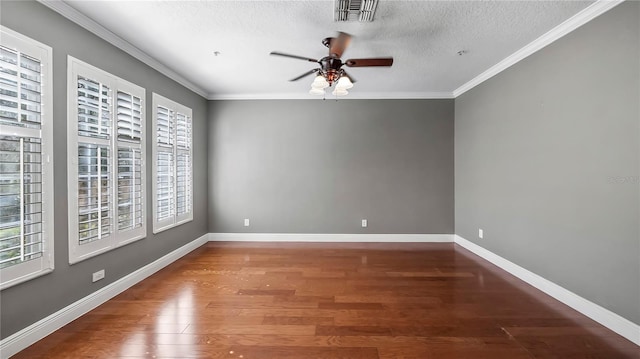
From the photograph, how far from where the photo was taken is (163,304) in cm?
258

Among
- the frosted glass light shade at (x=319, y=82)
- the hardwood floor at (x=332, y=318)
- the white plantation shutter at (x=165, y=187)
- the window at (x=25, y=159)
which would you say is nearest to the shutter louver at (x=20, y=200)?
the window at (x=25, y=159)

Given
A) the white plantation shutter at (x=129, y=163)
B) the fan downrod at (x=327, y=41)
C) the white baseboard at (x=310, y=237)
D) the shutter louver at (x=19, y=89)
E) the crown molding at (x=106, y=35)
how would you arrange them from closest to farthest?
the shutter louver at (x=19, y=89), the crown molding at (x=106, y=35), the fan downrod at (x=327, y=41), the white plantation shutter at (x=129, y=163), the white baseboard at (x=310, y=237)

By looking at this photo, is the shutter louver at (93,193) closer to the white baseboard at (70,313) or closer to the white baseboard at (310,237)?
the white baseboard at (70,313)

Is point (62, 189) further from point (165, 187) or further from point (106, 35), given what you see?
point (106, 35)

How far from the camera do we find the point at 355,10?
7.25ft

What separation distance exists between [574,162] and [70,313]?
480 cm

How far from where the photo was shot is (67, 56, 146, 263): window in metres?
2.31

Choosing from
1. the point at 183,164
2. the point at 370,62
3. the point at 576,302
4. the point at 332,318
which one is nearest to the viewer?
the point at 332,318

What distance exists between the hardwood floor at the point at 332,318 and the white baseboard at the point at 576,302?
0.24 ft

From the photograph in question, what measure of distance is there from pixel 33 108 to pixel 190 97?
2.40 m

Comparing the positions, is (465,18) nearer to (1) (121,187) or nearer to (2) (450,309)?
(2) (450,309)

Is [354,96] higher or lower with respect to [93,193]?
higher

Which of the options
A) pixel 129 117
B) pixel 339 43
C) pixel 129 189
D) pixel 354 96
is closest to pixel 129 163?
pixel 129 189

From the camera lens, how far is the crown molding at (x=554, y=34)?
220 centimetres
